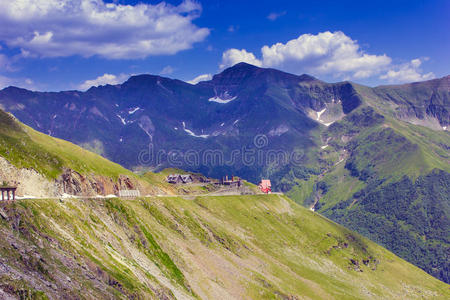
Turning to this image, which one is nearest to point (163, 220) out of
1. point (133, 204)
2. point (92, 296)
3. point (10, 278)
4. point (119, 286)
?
point (133, 204)

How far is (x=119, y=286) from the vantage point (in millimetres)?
79750

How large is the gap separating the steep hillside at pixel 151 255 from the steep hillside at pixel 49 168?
11.5m

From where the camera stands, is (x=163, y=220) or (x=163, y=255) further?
(x=163, y=220)

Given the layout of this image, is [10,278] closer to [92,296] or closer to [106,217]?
[92,296]

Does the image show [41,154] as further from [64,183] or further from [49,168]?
[64,183]

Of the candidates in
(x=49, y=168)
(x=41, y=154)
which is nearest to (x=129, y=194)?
(x=49, y=168)

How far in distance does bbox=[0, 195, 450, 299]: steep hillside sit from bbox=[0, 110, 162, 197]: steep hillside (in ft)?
37.8

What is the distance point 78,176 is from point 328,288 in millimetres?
104589

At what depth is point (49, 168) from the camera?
393 feet

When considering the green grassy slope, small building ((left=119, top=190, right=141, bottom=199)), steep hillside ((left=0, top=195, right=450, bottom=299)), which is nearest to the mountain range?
steep hillside ((left=0, top=195, right=450, bottom=299))

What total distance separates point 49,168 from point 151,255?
3691 centimetres

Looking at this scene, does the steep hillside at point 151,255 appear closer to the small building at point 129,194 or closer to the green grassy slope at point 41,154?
the small building at point 129,194

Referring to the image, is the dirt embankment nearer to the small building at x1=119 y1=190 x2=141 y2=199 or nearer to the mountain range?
the mountain range

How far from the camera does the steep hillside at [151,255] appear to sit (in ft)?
218
